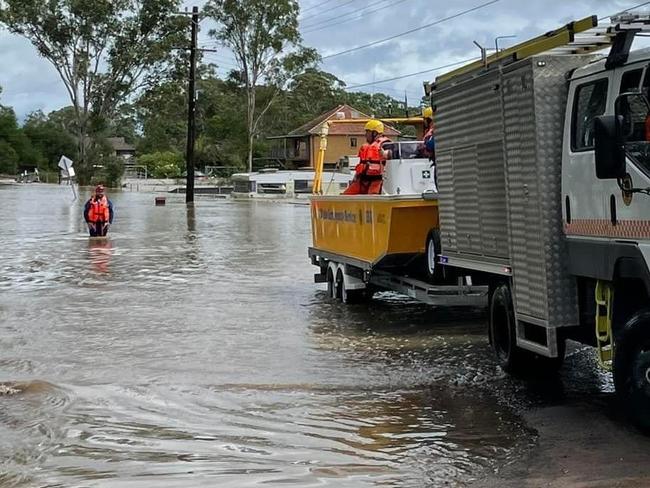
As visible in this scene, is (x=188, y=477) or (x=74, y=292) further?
(x=74, y=292)

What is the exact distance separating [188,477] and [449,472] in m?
1.61

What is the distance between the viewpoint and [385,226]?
38.7 ft

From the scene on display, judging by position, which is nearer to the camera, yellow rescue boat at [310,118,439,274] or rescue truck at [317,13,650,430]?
rescue truck at [317,13,650,430]

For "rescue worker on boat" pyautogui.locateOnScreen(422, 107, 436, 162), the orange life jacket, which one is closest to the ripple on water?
"rescue worker on boat" pyautogui.locateOnScreen(422, 107, 436, 162)

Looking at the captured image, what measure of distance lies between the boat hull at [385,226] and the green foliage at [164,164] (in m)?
86.2

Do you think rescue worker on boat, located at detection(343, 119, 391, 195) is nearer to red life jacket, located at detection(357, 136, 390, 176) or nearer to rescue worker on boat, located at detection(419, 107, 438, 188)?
red life jacket, located at detection(357, 136, 390, 176)

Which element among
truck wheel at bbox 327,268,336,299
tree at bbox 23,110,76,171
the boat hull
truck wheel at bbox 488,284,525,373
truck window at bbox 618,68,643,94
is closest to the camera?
truck window at bbox 618,68,643,94

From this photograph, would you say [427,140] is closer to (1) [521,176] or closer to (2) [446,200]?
(2) [446,200]

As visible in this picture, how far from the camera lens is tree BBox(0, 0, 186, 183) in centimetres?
7112

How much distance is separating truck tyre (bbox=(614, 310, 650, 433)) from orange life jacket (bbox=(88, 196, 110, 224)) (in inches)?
844

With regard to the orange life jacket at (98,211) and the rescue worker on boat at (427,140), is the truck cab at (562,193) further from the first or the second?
the orange life jacket at (98,211)

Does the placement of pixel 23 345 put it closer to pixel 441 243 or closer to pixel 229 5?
pixel 441 243

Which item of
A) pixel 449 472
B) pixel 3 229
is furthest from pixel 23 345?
pixel 3 229

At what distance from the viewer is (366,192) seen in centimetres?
1375
